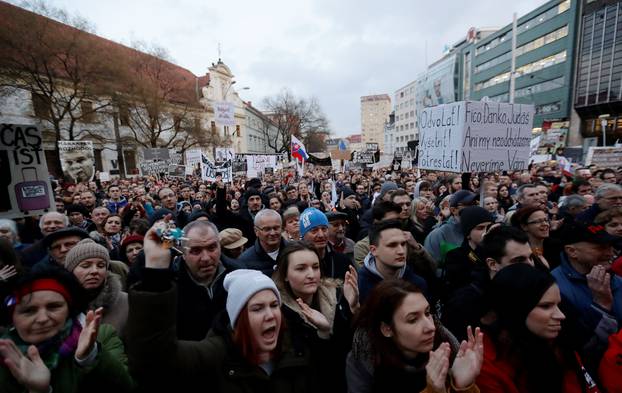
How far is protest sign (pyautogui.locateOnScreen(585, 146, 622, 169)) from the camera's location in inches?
425

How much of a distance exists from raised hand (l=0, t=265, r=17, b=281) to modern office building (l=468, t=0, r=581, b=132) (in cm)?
3588

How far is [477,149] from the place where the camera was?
4.84 meters

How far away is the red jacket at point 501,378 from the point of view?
5.23 ft

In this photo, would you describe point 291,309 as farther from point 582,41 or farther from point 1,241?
point 582,41

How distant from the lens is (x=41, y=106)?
72.1ft

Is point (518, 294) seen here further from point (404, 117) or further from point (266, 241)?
point (404, 117)

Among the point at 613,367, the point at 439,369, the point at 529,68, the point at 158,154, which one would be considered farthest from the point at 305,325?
the point at 529,68

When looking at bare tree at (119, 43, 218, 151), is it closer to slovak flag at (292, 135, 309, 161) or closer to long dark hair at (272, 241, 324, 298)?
slovak flag at (292, 135, 309, 161)

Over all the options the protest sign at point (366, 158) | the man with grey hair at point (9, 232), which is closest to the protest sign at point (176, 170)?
the protest sign at point (366, 158)

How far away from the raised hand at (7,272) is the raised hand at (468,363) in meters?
3.23

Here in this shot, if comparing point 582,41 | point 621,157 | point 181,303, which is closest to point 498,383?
point 181,303

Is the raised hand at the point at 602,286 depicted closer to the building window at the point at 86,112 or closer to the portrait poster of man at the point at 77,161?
the portrait poster of man at the point at 77,161

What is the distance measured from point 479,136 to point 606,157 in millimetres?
10179

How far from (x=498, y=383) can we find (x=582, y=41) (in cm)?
4439
